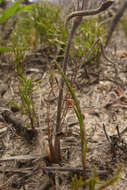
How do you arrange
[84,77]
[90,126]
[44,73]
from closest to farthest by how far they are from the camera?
[90,126] → [84,77] → [44,73]

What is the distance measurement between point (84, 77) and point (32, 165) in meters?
0.93

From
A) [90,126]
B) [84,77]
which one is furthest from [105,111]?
[84,77]

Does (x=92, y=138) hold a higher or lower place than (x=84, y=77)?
lower

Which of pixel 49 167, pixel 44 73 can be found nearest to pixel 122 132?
pixel 49 167

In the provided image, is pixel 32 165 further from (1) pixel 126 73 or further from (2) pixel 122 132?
(1) pixel 126 73

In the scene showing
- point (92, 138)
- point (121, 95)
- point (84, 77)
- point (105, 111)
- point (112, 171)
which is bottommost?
point (112, 171)

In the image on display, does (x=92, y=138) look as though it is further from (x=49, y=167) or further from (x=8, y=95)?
(x=8, y=95)

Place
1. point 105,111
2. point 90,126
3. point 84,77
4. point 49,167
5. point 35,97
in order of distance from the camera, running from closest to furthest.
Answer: point 49,167 < point 90,126 < point 105,111 < point 35,97 < point 84,77

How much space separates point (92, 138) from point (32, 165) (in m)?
0.39

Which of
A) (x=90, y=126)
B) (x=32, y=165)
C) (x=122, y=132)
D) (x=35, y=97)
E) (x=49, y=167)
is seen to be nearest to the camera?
(x=49, y=167)

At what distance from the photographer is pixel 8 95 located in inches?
60.4

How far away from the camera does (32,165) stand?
0.95 m

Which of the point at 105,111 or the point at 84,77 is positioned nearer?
the point at 105,111

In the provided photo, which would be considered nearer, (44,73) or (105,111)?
(105,111)
